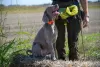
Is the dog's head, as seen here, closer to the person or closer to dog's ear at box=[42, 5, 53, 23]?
dog's ear at box=[42, 5, 53, 23]

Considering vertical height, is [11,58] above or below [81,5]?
below

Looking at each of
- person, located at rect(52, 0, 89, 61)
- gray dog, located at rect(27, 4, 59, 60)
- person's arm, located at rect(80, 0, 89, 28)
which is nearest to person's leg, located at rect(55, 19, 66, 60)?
person, located at rect(52, 0, 89, 61)

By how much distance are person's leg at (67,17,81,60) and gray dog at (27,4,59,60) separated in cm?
43

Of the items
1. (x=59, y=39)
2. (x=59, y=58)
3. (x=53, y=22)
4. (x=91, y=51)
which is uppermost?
(x=53, y=22)

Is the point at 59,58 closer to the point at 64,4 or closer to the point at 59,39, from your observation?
the point at 59,39

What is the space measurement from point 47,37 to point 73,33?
2.16ft

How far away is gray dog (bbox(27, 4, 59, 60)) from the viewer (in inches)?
229

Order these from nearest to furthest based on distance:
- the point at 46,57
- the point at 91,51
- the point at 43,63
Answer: the point at 43,63 → the point at 46,57 → the point at 91,51

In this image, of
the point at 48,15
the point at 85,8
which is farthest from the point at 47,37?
the point at 85,8

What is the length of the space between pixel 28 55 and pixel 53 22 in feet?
3.25

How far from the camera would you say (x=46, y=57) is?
6191mm

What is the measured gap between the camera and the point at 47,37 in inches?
234

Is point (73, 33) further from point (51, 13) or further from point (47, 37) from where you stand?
point (51, 13)

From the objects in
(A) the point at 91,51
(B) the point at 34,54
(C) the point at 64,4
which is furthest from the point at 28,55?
(A) the point at 91,51
